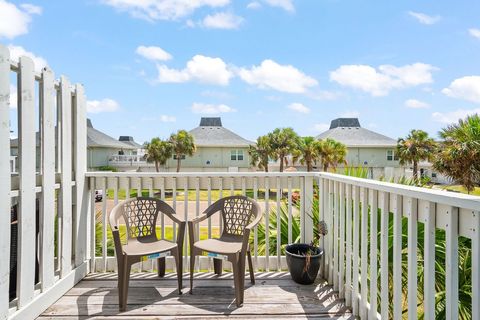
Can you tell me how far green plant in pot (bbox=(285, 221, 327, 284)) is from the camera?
9.04 ft

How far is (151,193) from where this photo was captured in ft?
10.1

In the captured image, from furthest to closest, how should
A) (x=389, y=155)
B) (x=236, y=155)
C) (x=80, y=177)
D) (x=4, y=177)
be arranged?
(x=389, y=155) → (x=236, y=155) → (x=80, y=177) → (x=4, y=177)

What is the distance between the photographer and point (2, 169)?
1878 mm

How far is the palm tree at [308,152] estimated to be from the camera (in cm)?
2211

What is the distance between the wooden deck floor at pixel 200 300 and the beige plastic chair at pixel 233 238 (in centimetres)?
14

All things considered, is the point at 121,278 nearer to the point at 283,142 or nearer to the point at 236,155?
the point at 283,142

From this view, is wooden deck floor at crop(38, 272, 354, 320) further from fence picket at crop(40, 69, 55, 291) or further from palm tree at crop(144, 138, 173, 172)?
palm tree at crop(144, 138, 173, 172)

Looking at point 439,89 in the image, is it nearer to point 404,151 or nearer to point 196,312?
point 404,151

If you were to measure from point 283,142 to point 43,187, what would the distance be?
20961 mm

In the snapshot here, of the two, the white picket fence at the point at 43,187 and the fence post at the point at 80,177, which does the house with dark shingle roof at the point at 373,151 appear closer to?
the fence post at the point at 80,177

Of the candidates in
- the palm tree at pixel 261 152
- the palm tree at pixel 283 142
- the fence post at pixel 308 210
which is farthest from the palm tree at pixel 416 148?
the fence post at pixel 308 210

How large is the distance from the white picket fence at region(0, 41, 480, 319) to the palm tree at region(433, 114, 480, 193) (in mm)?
9770

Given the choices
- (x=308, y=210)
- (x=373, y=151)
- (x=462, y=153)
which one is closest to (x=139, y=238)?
(x=308, y=210)

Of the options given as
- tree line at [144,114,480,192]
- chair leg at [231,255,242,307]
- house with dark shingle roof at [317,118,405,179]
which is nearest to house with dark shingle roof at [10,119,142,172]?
tree line at [144,114,480,192]
